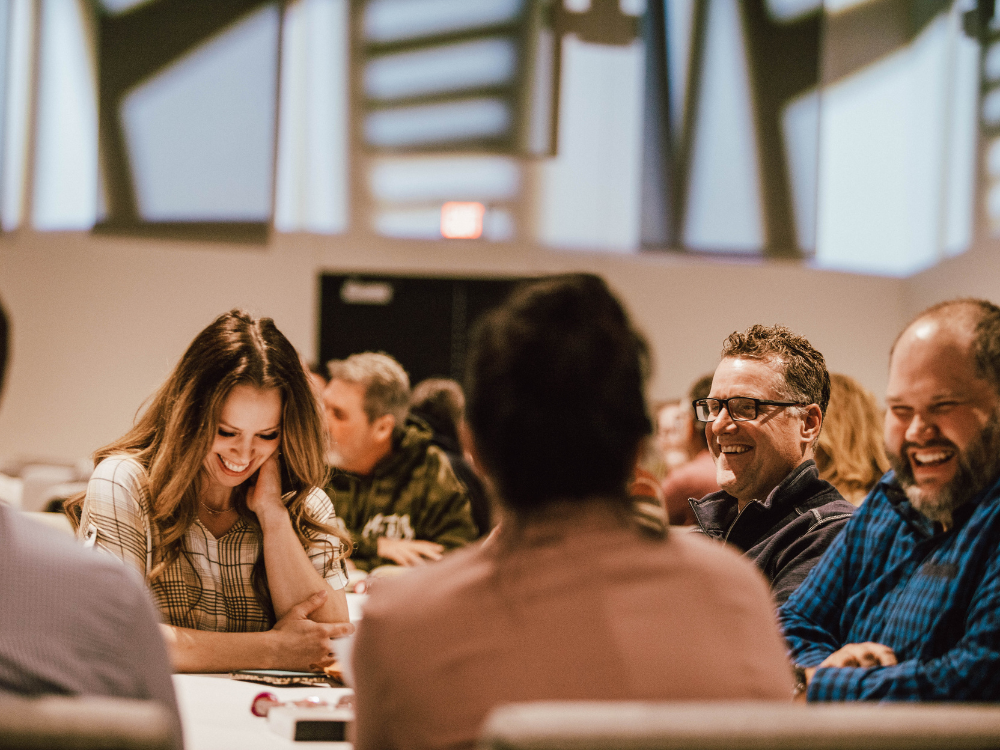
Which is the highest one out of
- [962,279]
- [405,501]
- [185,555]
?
[962,279]

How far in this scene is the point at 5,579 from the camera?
1138 millimetres

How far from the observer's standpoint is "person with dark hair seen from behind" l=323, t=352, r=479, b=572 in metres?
4.03

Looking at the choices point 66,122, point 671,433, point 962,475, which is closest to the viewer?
point 962,475

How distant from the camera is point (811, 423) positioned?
2.20 m

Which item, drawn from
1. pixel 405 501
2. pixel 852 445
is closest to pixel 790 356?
pixel 852 445

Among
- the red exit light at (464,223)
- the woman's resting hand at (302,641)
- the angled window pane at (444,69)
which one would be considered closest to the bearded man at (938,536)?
the woman's resting hand at (302,641)

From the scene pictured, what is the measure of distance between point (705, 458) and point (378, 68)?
4771mm

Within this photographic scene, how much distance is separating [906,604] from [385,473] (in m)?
2.83

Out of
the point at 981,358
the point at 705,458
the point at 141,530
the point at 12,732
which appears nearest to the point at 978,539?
the point at 981,358

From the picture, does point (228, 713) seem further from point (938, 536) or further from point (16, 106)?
point (16, 106)

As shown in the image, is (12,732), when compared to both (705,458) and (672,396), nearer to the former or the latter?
(705,458)

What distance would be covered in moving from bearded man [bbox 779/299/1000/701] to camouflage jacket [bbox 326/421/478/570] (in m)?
2.52

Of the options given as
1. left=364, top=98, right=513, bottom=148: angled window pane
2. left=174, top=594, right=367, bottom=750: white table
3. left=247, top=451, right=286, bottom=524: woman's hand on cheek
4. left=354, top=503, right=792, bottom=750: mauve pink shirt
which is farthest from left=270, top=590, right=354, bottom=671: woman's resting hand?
left=364, top=98, right=513, bottom=148: angled window pane

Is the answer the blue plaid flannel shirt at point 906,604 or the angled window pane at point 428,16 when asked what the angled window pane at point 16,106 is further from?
the blue plaid flannel shirt at point 906,604
